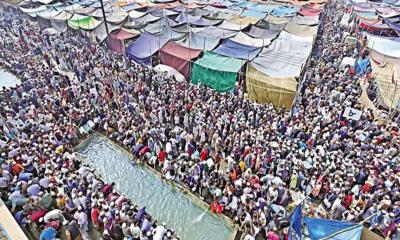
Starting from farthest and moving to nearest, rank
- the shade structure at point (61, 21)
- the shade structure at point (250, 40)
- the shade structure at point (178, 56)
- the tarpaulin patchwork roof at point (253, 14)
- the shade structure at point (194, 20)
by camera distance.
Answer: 1. the tarpaulin patchwork roof at point (253, 14)
2. the shade structure at point (61, 21)
3. the shade structure at point (194, 20)
4. the shade structure at point (250, 40)
5. the shade structure at point (178, 56)

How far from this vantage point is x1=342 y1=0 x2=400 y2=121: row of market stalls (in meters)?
11.8

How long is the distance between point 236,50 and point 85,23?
34.3ft

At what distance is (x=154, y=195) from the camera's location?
29.1 feet

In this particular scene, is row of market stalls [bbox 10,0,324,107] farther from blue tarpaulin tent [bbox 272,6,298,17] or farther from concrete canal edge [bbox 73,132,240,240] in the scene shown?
concrete canal edge [bbox 73,132,240,240]

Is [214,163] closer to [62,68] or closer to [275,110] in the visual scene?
[275,110]

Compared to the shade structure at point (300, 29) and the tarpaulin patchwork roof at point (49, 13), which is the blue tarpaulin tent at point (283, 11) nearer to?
the shade structure at point (300, 29)

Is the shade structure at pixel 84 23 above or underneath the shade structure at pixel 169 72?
above

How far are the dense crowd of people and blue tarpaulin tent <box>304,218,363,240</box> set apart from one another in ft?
2.54

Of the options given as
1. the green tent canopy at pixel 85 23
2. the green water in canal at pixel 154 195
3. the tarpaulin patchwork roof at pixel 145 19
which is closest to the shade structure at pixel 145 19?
the tarpaulin patchwork roof at pixel 145 19

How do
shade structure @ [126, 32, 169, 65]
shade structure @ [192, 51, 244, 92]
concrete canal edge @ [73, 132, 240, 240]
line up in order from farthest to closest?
shade structure @ [126, 32, 169, 65]
shade structure @ [192, 51, 244, 92]
concrete canal edge @ [73, 132, 240, 240]

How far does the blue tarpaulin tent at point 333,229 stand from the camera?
19.1ft

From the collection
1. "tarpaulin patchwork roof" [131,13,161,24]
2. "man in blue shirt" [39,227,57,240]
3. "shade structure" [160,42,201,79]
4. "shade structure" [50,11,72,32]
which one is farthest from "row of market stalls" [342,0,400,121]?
"shade structure" [50,11,72,32]

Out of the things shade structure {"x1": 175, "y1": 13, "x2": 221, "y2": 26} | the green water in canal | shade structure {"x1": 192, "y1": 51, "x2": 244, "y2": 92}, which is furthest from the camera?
shade structure {"x1": 175, "y1": 13, "x2": 221, "y2": 26}

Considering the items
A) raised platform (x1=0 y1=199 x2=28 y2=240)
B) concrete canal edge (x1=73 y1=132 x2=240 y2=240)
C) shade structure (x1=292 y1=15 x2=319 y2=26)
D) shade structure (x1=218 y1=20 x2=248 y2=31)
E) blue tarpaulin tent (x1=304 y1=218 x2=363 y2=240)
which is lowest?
concrete canal edge (x1=73 y1=132 x2=240 y2=240)
